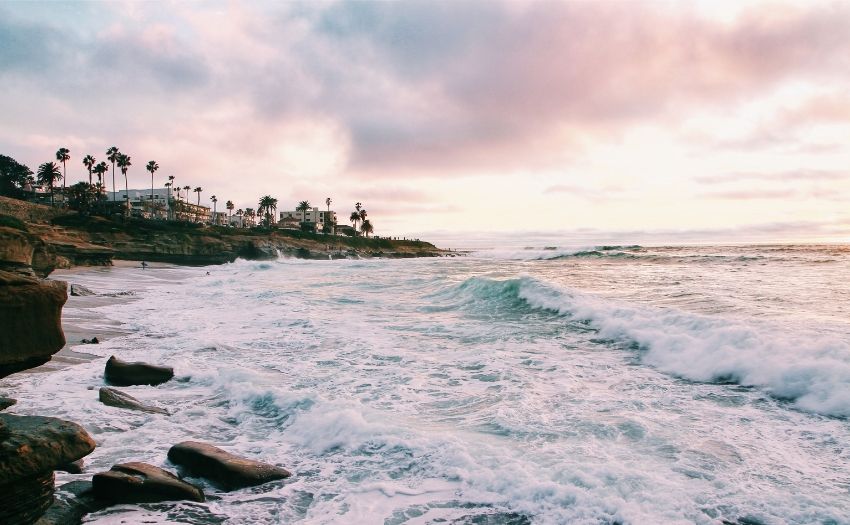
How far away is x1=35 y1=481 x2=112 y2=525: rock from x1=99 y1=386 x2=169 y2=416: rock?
2461mm

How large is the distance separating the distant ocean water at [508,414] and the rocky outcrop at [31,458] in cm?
65

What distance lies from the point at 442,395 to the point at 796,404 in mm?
5734

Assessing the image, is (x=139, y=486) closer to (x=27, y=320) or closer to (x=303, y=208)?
(x=27, y=320)

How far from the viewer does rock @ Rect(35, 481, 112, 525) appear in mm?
4102

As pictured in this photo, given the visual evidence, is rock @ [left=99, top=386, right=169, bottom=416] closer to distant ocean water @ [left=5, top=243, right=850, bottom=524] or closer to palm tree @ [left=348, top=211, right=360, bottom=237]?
distant ocean water @ [left=5, top=243, right=850, bottom=524]

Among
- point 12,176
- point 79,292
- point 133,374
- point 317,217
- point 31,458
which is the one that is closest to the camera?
point 31,458

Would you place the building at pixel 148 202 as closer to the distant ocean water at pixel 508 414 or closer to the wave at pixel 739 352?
→ the distant ocean water at pixel 508 414

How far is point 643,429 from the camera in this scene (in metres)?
6.46

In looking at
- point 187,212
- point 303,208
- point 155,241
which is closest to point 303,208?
point 303,208

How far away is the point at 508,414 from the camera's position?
23.4ft

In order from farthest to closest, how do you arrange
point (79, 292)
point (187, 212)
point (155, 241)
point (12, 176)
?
1. point (187, 212)
2. point (12, 176)
3. point (155, 241)
4. point (79, 292)

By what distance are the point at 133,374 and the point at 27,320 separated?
4674 millimetres

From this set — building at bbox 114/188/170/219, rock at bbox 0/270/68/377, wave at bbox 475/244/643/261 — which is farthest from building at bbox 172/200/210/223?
rock at bbox 0/270/68/377

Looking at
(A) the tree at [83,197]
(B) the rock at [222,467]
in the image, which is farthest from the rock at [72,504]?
(A) the tree at [83,197]
